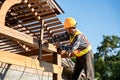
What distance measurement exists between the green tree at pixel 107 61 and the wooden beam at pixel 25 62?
28.9 meters

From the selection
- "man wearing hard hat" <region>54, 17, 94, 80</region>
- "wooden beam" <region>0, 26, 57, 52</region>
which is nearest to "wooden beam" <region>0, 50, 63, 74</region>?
"wooden beam" <region>0, 26, 57, 52</region>

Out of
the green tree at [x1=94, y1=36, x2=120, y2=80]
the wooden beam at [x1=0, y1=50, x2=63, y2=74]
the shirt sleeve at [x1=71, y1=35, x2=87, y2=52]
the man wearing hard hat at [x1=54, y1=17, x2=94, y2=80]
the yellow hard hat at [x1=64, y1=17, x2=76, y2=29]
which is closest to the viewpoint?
the wooden beam at [x1=0, y1=50, x2=63, y2=74]

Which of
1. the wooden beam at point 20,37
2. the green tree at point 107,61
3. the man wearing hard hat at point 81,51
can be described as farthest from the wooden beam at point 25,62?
the green tree at point 107,61

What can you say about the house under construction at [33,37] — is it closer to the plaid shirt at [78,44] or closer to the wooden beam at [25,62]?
the wooden beam at [25,62]

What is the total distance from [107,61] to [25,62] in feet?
113

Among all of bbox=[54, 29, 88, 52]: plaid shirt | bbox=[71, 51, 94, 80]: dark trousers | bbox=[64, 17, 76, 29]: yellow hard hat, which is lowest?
bbox=[71, 51, 94, 80]: dark trousers

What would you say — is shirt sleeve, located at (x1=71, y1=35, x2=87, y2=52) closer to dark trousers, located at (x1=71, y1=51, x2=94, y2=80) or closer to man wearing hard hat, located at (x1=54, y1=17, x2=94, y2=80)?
man wearing hard hat, located at (x1=54, y1=17, x2=94, y2=80)

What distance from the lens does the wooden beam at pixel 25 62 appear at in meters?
5.42

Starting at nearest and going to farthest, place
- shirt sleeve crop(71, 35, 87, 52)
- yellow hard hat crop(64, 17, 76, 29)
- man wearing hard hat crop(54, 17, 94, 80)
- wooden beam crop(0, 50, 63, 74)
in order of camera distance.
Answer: wooden beam crop(0, 50, 63, 74) → shirt sleeve crop(71, 35, 87, 52) → man wearing hard hat crop(54, 17, 94, 80) → yellow hard hat crop(64, 17, 76, 29)

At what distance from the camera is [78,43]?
602 centimetres

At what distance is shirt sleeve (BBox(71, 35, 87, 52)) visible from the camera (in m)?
5.94

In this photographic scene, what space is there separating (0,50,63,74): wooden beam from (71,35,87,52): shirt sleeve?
3.35ft

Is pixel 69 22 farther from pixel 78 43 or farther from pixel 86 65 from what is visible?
pixel 86 65

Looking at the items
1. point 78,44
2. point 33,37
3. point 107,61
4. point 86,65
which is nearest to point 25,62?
point 33,37
